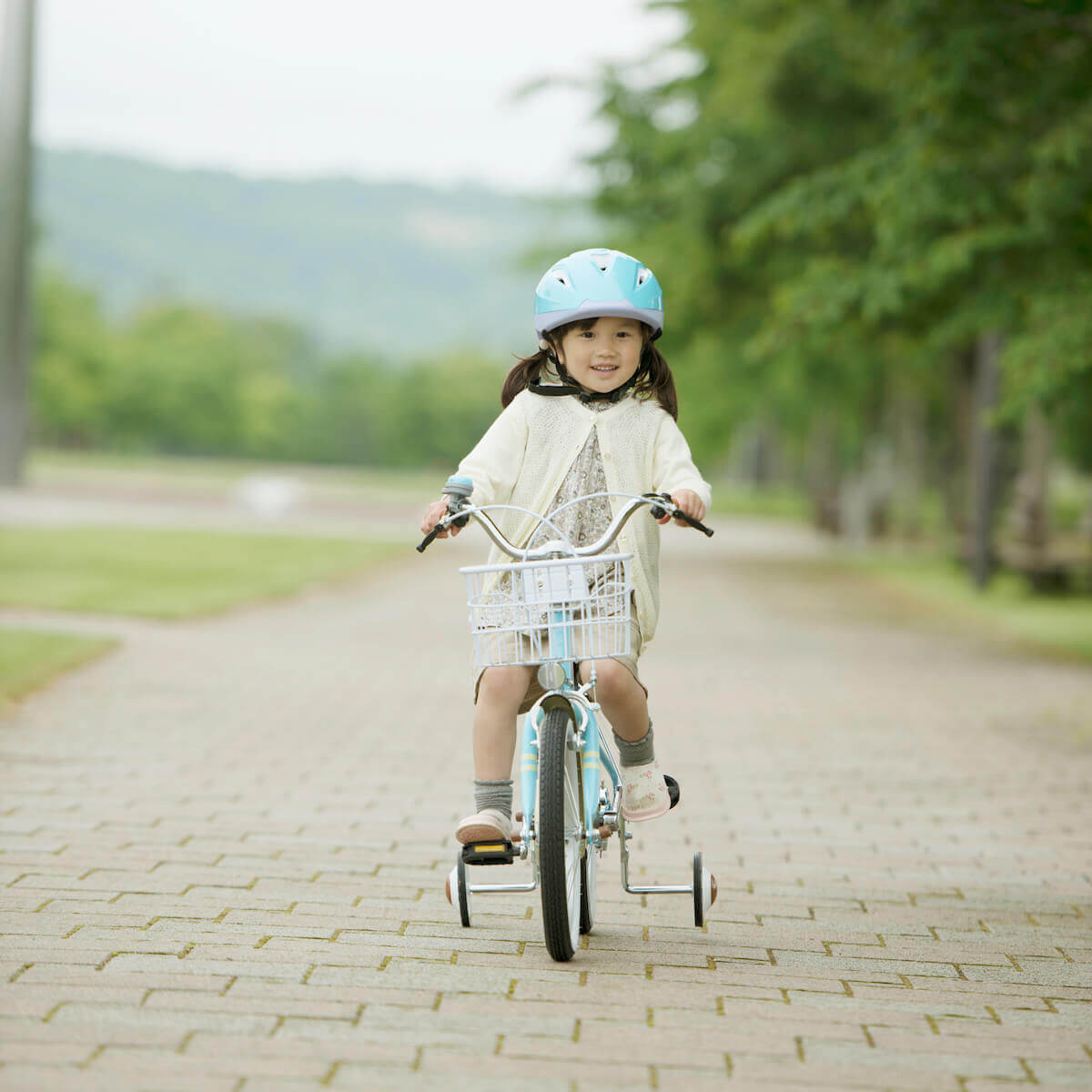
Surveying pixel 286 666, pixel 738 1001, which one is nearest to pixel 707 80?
pixel 286 666

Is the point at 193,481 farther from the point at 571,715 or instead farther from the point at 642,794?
the point at 571,715

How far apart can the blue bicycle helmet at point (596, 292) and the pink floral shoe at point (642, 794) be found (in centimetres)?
125

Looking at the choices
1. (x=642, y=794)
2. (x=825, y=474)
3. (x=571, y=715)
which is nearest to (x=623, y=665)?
(x=571, y=715)

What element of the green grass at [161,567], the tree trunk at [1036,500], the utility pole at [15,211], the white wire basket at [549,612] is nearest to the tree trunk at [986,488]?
the tree trunk at [1036,500]

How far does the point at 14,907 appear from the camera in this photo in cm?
454

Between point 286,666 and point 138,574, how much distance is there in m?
7.04

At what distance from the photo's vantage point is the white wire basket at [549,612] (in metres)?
3.96

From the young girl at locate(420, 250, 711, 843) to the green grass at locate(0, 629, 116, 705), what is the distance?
5.01 metres

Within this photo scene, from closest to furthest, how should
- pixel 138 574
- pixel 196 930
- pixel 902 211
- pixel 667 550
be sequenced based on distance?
pixel 196 930
pixel 902 211
pixel 138 574
pixel 667 550

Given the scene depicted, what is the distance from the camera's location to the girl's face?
14.5ft

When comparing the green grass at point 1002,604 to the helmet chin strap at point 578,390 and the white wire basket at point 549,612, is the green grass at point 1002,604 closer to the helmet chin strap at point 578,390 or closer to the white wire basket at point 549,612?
the helmet chin strap at point 578,390

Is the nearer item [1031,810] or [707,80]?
[1031,810]

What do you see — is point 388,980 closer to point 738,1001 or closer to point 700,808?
point 738,1001

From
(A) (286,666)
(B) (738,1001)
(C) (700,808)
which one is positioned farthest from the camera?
(A) (286,666)
